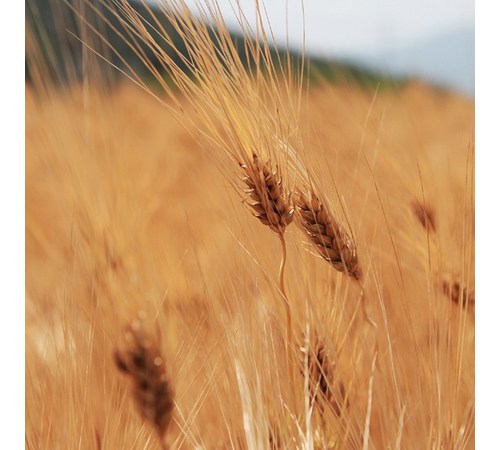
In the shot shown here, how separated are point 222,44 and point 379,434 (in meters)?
0.57

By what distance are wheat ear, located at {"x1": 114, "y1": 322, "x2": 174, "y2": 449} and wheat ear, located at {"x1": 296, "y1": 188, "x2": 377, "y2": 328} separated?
23cm

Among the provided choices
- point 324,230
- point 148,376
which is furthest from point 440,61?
point 148,376

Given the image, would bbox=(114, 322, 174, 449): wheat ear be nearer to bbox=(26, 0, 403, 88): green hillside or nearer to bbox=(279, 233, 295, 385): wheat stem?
bbox=(279, 233, 295, 385): wheat stem

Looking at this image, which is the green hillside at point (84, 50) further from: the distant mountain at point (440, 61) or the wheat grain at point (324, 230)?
the wheat grain at point (324, 230)

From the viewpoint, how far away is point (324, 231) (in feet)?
2.87

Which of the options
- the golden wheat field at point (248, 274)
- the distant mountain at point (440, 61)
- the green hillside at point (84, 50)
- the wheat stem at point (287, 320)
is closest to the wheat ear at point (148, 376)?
the golden wheat field at point (248, 274)

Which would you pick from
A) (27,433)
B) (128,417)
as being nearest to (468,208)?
(128,417)

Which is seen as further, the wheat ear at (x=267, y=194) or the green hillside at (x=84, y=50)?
the green hillside at (x=84, y=50)

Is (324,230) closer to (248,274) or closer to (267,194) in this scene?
(267,194)

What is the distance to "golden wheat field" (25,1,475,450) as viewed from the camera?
92cm

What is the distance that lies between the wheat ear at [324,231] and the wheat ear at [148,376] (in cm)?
23

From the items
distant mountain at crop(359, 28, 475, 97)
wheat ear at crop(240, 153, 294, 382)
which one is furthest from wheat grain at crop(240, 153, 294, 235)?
distant mountain at crop(359, 28, 475, 97)

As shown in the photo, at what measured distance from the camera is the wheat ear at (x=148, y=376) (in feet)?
2.68

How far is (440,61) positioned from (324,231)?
0.46m
